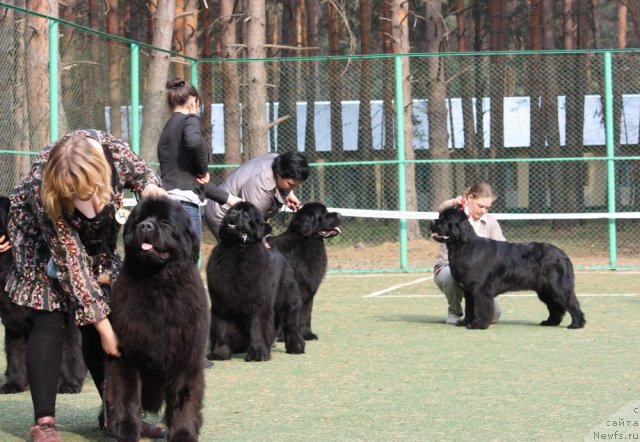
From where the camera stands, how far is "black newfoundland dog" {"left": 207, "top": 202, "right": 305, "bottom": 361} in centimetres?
735

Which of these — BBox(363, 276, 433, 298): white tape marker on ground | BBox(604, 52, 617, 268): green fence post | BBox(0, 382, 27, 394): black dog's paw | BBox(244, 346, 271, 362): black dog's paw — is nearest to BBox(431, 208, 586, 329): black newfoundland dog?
BBox(244, 346, 271, 362): black dog's paw

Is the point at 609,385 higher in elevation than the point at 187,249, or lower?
lower

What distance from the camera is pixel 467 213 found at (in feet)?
31.3

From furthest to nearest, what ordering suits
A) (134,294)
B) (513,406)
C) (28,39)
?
(28,39) → (513,406) → (134,294)

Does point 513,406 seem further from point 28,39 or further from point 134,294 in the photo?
point 28,39

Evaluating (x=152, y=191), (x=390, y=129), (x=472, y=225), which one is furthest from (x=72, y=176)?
(x=390, y=129)

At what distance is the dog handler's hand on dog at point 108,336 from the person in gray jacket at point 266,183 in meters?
3.46

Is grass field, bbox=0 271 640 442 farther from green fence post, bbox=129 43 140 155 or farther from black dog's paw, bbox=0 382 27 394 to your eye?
green fence post, bbox=129 43 140 155

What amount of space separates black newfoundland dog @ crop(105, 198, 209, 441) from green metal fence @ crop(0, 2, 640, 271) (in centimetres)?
584

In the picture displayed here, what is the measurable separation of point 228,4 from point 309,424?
752 inches

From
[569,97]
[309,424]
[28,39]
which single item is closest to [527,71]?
[569,97]

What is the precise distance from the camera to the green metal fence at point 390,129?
38.7 feet

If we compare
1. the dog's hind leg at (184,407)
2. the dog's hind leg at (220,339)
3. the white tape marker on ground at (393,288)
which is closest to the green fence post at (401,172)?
the white tape marker on ground at (393,288)

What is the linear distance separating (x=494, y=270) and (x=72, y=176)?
5.28 m
